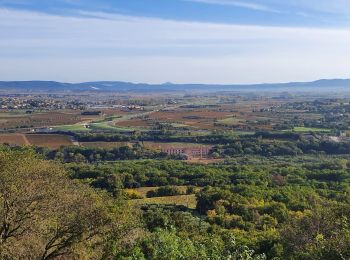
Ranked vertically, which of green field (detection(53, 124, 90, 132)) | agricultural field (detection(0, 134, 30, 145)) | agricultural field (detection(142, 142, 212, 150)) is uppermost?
agricultural field (detection(0, 134, 30, 145))

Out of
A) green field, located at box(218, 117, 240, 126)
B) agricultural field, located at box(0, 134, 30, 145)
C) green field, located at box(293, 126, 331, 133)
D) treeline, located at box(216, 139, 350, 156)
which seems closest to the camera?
treeline, located at box(216, 139, 350, 156)

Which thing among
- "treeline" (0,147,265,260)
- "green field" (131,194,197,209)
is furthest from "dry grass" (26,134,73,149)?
"treeline" (0,147,265,260)

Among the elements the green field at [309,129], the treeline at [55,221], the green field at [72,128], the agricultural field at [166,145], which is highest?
the treeline at [55,221]

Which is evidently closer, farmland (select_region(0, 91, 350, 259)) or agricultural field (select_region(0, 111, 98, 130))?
farmland (select_region(0, 91, 350, 259))

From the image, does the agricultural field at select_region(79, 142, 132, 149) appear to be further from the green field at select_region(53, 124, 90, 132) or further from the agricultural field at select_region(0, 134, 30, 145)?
the green field at select_region(53, 124, 90, 132)

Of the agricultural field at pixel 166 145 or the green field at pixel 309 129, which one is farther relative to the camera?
the green field at pixel 309 129

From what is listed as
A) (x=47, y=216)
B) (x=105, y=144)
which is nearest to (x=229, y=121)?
(x=105, y=144)

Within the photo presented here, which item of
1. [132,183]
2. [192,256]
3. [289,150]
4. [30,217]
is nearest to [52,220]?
[30,217]

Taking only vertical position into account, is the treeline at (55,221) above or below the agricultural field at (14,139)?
above

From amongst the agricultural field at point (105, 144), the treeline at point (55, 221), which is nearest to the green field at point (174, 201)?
the treeline at point (55, 221)

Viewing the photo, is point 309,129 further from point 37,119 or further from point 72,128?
point 37,119

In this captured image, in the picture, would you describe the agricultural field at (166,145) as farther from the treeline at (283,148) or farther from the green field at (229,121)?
the green field at (229,121)

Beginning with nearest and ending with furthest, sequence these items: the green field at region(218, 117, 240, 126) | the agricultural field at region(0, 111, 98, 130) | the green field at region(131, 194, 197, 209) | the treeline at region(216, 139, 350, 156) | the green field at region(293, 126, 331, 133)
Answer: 1. the green field at region(131, 194, 197, 209)
2. the treeline at region(216, 139, 350, 156)
3. the green field at region(293, 126, 331, 133)
4. the agricultural field at region(0, 111, 98, 130)
5. the green field at region(218, 117, 240, 126)
